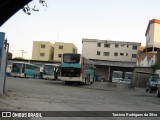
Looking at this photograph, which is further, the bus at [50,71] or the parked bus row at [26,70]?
the bus at [50,71]

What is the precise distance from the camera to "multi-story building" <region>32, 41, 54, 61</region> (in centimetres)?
9862

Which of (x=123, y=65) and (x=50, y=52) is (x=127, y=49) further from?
(x=50, y=52)

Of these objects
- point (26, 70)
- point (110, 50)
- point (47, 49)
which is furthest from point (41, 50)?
point (26, 70)

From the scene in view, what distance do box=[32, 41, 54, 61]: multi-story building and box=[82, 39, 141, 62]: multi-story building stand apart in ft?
37.2

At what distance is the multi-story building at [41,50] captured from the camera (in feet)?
324

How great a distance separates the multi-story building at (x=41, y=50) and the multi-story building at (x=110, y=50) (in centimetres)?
1133

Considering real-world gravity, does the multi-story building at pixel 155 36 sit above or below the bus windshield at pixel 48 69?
above

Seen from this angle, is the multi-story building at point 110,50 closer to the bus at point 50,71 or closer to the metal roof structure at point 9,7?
the bus at point 50,71

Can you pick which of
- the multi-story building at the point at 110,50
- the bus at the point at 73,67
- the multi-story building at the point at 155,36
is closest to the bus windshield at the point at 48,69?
the bus at the point at 73,67

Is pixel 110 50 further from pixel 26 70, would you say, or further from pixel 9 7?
pixel 9 7

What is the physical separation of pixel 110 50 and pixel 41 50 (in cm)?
2080

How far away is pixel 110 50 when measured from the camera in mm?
94312

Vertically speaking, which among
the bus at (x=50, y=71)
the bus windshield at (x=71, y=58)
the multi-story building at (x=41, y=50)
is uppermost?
the multi-story building at (x=41, y=50)

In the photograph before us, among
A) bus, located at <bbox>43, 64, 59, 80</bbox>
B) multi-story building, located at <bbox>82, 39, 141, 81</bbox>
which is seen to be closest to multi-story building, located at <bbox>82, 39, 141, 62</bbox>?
multi-story building, located at <bbox>82, 39, 141, 81</bbox>
